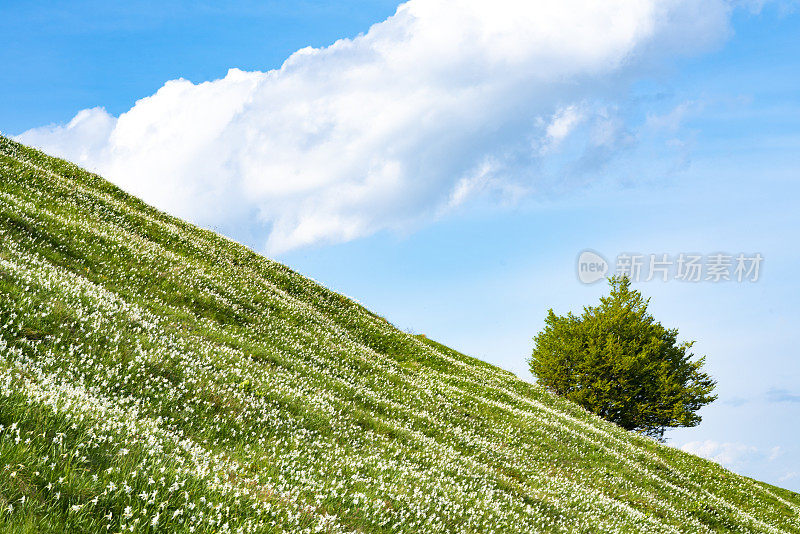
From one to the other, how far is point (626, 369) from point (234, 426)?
38923 millimetres

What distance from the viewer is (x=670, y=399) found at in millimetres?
42594

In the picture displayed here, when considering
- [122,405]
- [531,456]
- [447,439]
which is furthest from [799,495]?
[122,405]

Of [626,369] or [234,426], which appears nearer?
[234,426]

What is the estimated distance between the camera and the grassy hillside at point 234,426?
5.36 meters

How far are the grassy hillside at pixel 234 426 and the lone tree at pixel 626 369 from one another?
50.4 ft

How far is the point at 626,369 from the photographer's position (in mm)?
41594

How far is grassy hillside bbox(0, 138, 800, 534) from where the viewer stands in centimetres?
536

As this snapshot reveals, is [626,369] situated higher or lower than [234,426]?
higher

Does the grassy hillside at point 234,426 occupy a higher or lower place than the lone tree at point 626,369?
lower

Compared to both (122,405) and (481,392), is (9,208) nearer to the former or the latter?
(122,405)

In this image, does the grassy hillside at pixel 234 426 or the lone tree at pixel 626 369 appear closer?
the grassy hillside at pixel 234 426

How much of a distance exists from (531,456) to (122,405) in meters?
13.0

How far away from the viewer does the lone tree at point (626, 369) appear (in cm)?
4272

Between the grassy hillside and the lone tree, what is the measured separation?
15349mm
